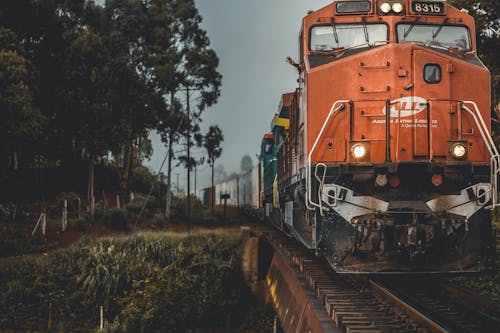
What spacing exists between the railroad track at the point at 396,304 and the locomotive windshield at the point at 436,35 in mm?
4064

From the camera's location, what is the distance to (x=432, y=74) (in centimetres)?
863

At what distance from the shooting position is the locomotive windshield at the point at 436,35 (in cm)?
901

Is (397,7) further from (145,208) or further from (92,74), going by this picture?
(145,208)

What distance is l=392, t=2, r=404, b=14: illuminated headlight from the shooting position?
9.04m

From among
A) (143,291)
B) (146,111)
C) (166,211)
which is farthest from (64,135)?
(143,291)

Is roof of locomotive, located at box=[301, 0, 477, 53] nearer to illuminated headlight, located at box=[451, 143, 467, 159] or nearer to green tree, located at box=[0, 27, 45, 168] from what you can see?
illuminated headlight, located at box=[451, 143, 467, 159]

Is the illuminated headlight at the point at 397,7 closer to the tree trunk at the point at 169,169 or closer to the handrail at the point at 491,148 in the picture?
the handrail at the point at 491,148

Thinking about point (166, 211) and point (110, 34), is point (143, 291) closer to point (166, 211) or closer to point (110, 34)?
point (166, 211)

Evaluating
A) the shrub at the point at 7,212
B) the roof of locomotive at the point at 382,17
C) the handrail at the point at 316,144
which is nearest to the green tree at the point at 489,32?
the roof of locomotive at the point at 382,17

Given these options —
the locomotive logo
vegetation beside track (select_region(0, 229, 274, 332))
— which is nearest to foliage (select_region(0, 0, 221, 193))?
vegetation beside track (select_region(0, 229, 274, 332))

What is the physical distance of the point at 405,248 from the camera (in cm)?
801

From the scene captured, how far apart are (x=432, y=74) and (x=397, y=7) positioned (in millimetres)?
1339

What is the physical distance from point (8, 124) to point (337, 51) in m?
17.7

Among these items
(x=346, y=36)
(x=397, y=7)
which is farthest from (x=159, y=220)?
(x=397, y=7)
